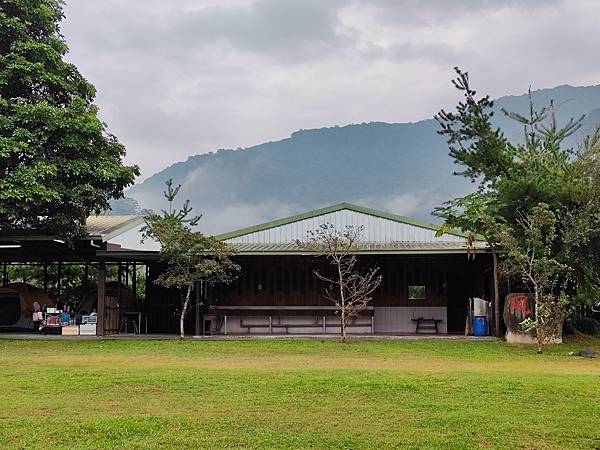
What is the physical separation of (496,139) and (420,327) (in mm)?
6473

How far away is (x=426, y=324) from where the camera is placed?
23.0 metres

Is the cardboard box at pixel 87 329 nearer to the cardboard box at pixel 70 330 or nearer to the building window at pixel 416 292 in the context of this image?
the cardboard box at pixel 70 330

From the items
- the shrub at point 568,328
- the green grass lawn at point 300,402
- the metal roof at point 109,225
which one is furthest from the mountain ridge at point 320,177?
the green grass lawn at point 300,402

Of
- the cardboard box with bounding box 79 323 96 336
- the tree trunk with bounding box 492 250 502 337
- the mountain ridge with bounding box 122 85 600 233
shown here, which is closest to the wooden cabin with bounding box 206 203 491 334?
the tree trunk with bounding box 492 250 502 337

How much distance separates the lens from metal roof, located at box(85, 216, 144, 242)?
70.5ft

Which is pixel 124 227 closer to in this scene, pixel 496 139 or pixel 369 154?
pixel 496 139

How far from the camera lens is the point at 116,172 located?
20.5 meters

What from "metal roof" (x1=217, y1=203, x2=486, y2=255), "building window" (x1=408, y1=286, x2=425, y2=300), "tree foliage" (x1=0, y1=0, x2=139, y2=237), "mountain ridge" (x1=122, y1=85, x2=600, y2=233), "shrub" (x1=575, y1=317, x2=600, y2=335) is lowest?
"shrub" (x1=575, y1=317, x2=600, y2=335)

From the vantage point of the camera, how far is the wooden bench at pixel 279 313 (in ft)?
73.8

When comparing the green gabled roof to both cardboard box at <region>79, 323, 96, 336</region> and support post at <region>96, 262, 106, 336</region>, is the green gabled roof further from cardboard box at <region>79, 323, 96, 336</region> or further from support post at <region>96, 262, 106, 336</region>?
cardboard box at <region>79, 323, 96, 336</region>

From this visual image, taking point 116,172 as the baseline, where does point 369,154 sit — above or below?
above

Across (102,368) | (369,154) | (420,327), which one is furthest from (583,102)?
(102,368)

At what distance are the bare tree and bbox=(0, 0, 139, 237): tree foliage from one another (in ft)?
19.7

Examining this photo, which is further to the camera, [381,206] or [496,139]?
[381,206]
